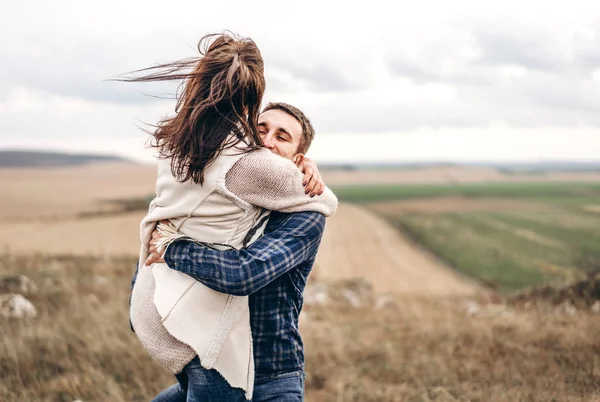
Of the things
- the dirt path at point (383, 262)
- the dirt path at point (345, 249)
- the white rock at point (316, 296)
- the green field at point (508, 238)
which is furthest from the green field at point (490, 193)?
the white rock at point (316, 296)

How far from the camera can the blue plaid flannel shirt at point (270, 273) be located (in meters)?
1.83

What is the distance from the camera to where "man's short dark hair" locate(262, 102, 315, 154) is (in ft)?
7.27

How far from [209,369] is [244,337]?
0.47ft

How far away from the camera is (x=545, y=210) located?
5597 cm

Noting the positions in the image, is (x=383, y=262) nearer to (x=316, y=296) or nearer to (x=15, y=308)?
(x=316, y=296)

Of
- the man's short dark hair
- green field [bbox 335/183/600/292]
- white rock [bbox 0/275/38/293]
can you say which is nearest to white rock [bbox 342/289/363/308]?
white rock [bbox 0/275/38/293]

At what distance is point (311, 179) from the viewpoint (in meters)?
1.99

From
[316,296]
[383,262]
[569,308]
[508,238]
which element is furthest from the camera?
[508,238]

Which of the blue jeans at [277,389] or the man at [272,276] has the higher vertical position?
the man at [272,276]

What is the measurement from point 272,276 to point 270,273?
0.01 m

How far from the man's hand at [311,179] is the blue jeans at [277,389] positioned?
0.60m

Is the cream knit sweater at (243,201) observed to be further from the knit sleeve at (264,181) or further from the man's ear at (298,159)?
the man's ear at (298,159)

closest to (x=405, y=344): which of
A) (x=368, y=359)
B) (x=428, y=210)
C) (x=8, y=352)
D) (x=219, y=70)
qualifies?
(x=368, y=359)

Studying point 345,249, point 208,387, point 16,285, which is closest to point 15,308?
point 16,285
